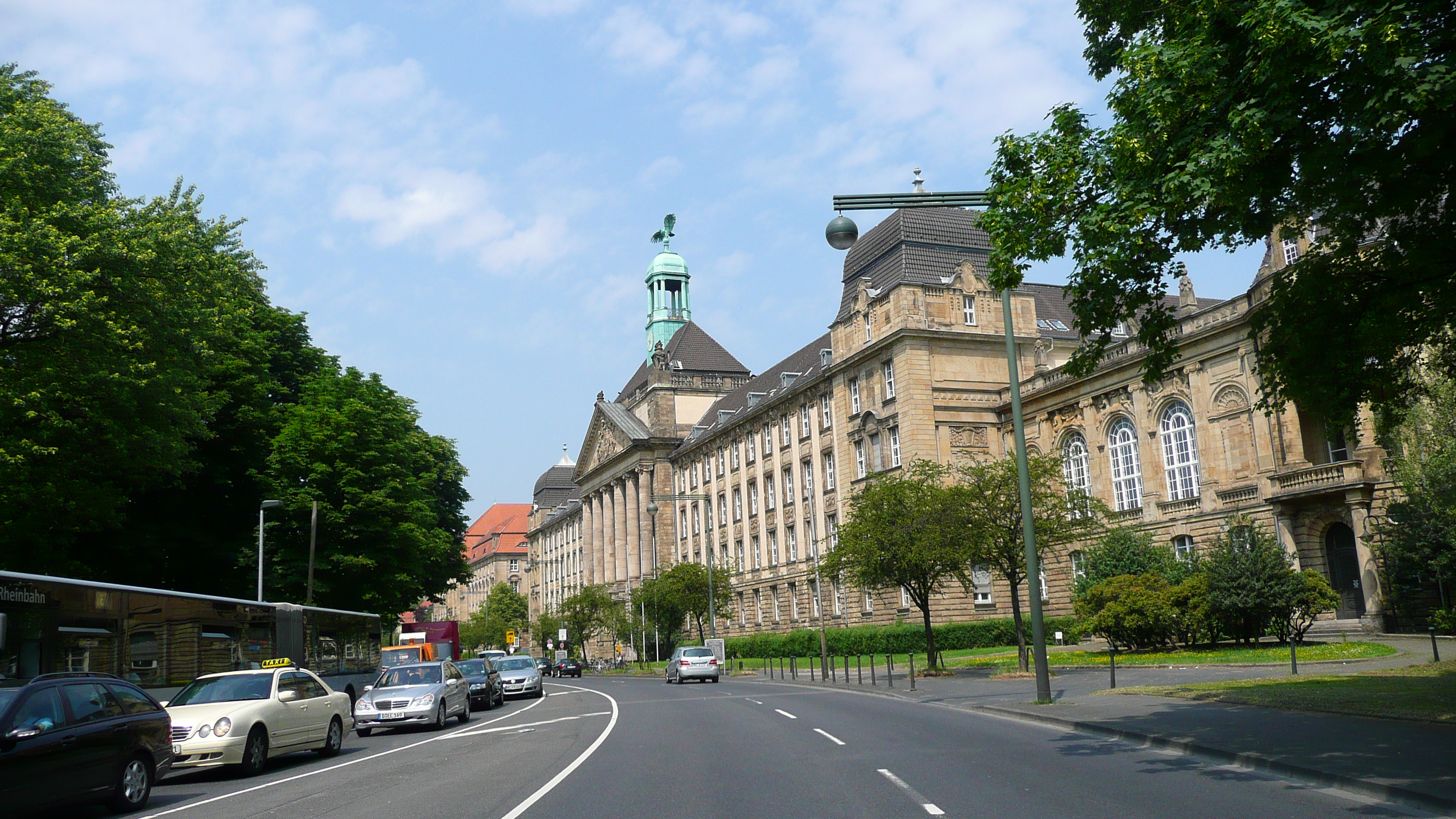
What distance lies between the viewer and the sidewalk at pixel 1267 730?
10.1m

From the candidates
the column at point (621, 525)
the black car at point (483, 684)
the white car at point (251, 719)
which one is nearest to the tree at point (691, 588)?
the column at point (621, 525)

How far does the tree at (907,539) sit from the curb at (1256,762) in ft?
46.4

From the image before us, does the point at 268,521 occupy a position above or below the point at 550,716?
above

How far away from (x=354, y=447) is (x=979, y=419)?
31.8 meters

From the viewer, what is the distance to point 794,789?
443 inches

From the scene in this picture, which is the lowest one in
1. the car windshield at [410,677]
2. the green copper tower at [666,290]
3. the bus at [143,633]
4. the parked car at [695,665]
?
the parked car at [695,665]

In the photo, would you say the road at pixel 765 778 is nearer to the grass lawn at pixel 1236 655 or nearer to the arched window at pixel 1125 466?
the grass lawn at pixel 1236 655

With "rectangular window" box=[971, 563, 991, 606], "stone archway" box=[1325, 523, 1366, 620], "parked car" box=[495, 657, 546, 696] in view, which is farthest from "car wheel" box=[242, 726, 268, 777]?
"rectangular window" box=[971, 563, 991, 606]

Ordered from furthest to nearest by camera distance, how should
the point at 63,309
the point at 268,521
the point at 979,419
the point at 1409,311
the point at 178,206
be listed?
1. the point at 979,419
2. the point at 268,521
3. the point at 178,206
4. the point at 63,309
5. the point at 1409,311

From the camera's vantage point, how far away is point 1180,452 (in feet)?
150

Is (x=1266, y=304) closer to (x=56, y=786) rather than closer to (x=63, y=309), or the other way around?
(x=56, y=786)

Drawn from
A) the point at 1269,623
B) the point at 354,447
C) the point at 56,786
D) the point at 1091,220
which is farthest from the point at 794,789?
the point at 354,447

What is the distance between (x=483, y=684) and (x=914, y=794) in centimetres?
2261

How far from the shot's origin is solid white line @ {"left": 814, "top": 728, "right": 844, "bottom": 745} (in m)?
16.2
